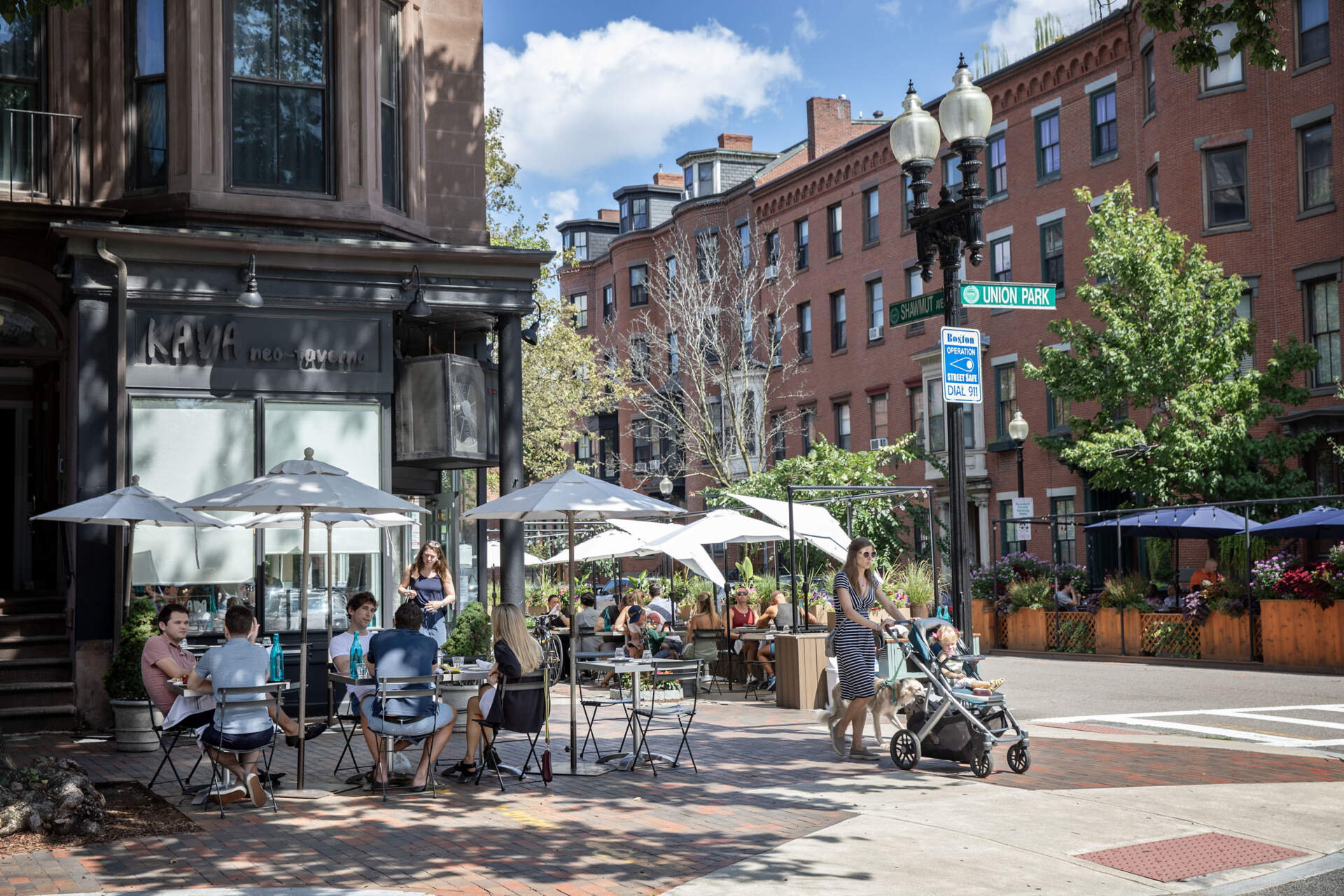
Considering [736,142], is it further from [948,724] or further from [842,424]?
[948,724]

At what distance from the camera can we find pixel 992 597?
98.5 ft

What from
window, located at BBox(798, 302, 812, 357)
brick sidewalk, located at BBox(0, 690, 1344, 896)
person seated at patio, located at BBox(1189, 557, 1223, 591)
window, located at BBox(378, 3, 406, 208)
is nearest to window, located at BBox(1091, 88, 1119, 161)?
person seated at patio, located at BBox(1189, 557, 1223, 591)

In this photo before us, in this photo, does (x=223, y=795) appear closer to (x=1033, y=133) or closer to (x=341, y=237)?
(x=341, y=237)

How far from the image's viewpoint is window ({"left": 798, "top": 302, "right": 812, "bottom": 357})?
4772cm

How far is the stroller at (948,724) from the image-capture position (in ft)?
35.2

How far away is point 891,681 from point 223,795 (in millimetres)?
5590

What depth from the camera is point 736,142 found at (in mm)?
60188

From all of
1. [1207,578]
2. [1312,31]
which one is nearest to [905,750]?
[1207,578]

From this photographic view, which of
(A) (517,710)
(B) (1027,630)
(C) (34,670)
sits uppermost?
(C) (34,670)

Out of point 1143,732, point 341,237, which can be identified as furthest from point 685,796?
point 341,237

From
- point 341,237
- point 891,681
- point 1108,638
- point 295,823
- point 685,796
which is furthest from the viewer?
point 1108,638

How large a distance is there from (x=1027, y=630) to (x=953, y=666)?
60.0 ft

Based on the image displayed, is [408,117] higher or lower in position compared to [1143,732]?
higher

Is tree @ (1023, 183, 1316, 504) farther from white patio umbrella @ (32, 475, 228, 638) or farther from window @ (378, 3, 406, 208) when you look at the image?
white patio umbrella @ (32, 475, 228, 638)
